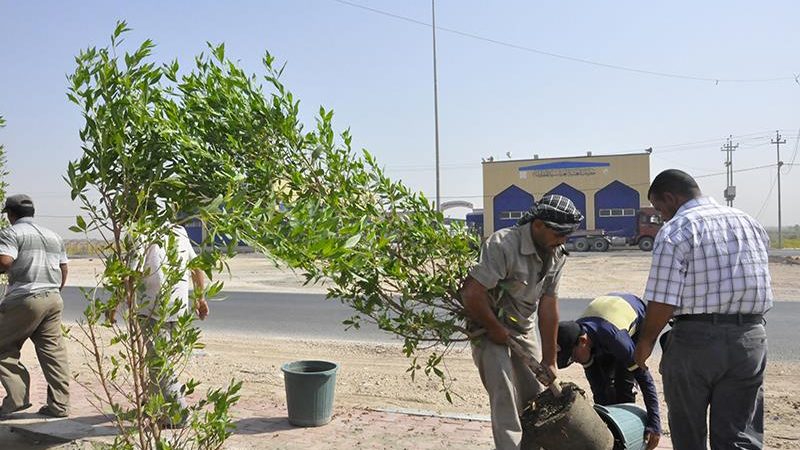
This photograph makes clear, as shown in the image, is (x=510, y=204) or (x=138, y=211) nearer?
(x=138, y=211)

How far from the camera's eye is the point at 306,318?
12.1 metres

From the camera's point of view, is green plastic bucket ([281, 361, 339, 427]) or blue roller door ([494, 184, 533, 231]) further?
blue roller door ([494, 184, 533, 231])

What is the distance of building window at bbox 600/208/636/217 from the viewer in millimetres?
39094

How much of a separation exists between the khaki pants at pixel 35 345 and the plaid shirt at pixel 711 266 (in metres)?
4.54

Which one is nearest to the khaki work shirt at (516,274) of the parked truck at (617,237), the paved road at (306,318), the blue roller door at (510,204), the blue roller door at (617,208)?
the paved road at (306,318)

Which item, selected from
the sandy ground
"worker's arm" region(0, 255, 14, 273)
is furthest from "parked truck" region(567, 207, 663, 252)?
"worker's arm" region(0, 255, 14, 273)

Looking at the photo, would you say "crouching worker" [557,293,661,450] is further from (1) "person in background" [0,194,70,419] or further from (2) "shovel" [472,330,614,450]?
(1) "person in background" [0,194,70,419]

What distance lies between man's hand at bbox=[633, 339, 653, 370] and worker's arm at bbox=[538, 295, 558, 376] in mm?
466

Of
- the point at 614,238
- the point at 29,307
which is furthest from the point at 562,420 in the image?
the point at 614,238

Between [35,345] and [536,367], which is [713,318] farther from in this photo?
[35,345]

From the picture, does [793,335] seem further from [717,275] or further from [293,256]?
[293,256]

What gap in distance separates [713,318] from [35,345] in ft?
16.4

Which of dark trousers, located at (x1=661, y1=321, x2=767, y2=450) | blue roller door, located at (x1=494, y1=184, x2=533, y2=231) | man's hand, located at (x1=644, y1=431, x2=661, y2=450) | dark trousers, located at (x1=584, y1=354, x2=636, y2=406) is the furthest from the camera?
blue roller door, located at (x1=494, y1=184, x2=533, y2=231)

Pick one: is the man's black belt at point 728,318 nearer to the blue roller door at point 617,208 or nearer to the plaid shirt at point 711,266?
the plaid shirt at point 711,266
